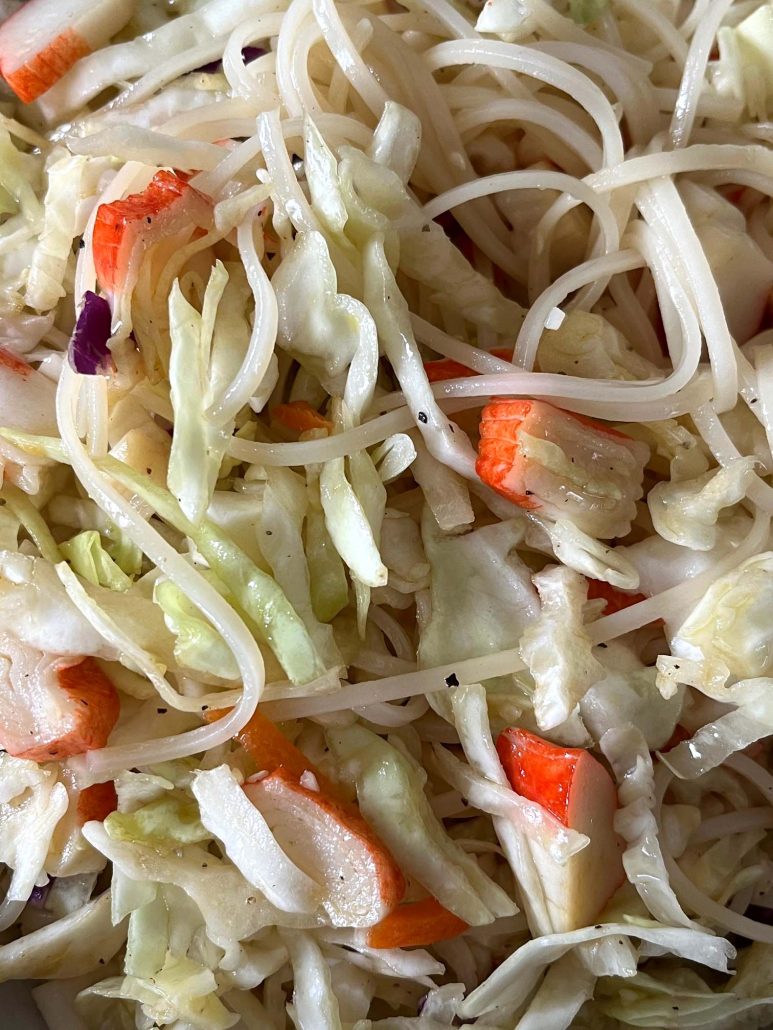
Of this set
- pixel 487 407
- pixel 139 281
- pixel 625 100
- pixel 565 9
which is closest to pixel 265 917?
pixel 487 407

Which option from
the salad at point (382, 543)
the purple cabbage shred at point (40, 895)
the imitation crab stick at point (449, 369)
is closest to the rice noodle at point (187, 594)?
the salad at point (382, 543)

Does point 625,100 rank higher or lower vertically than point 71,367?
lower

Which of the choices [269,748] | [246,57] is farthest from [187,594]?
[246,57]

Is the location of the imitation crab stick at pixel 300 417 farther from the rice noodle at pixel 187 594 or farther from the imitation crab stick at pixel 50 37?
the imitation crab stick at pixel 50 37

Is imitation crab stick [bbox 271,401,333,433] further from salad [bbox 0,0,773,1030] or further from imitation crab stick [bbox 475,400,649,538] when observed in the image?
imitation crab stick [bbox 475,400,649,538]

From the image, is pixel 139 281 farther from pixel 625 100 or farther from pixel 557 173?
pixel 625 100

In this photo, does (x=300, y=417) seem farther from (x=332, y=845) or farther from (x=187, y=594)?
(x=332, y=845)
